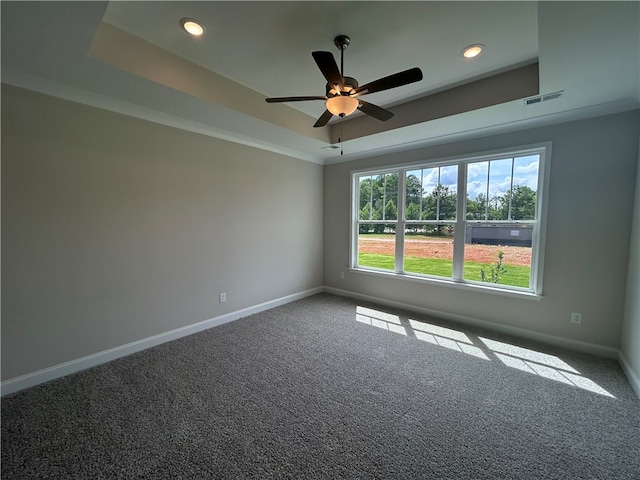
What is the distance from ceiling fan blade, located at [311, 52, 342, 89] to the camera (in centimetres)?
159

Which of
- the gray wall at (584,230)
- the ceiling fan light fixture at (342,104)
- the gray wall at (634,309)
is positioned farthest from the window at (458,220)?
the ceiling fan light fixture at (342,104)

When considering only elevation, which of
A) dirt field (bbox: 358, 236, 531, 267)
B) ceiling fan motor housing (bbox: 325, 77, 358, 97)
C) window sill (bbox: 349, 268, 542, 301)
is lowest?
window sill (bbox: 349, 268, 542, 301)

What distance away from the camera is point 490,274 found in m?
3.49

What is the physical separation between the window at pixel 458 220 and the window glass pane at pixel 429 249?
0.05 ft

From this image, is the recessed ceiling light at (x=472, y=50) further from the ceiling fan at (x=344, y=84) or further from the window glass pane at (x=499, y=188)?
the window glass pane at (x=499, y=188)

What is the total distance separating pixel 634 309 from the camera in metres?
2.33

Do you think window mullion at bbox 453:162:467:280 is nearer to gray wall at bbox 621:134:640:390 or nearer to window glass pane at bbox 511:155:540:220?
window glass pane at bbox 511:155:540:220

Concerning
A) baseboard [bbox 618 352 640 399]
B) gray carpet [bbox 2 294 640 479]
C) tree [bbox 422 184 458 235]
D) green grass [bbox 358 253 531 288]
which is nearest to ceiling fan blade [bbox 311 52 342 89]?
gray carpet [bbox 2 294 640 479]

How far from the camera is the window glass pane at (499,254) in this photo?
321 cm

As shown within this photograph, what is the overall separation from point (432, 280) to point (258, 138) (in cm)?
329

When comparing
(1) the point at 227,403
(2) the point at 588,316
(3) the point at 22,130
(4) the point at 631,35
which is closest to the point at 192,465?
(1) the point at 227,403

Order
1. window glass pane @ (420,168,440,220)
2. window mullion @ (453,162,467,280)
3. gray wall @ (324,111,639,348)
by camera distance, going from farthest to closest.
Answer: window glass pane @ (420,168,440,220), window mullion @ (453,162,467,280), gray wall @ (324,111,639,348)

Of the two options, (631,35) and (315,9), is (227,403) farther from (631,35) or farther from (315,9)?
(631,35)

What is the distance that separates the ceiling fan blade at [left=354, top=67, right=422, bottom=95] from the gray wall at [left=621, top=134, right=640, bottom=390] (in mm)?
2544
